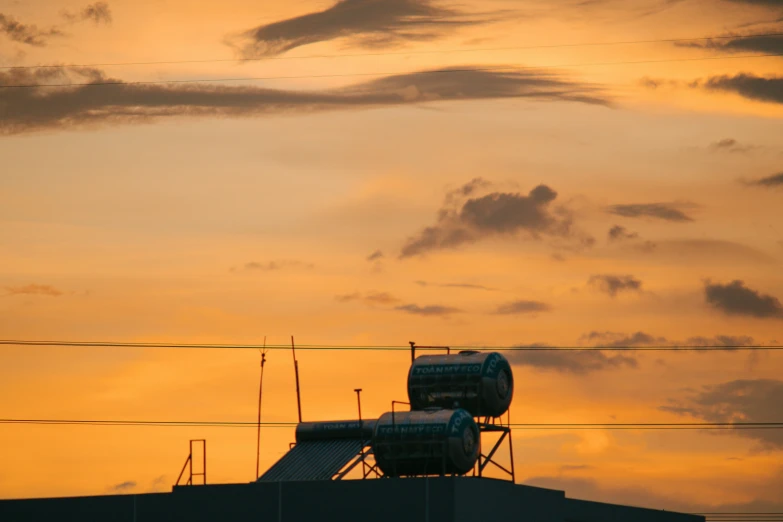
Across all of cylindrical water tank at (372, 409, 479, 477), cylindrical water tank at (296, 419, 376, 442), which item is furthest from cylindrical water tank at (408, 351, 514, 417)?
cylindrical water tank at (296, 419, 376, 442)

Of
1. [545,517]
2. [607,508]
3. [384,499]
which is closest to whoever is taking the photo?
[384,499]

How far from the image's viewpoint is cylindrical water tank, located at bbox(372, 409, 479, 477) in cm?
6262

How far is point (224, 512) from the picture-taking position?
207 ft

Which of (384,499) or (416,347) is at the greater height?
(416,347)

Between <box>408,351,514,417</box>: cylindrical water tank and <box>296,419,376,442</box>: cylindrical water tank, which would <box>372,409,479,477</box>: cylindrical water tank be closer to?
<box>408,351,514,417</box>: cylindrical water tank

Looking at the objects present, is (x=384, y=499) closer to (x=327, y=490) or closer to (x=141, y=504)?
(x=327, y=490)

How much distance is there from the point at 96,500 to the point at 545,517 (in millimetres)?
17837

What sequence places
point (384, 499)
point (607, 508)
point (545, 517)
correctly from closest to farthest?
point (384, 499)
point (545, 517)
point (607, 508)

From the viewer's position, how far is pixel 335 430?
6969 cm

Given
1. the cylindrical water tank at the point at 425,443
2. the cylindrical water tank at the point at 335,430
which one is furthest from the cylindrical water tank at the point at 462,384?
the cylindrical water tank at the point at 335,430

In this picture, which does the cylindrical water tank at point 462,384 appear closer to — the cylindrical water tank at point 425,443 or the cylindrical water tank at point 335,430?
the cylindrical water tank at point 425,443

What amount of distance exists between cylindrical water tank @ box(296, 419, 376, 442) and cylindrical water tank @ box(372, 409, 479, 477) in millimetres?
4427

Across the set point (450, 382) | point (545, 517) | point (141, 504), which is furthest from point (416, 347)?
point (141, 504)

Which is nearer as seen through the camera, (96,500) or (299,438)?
(96,500)
